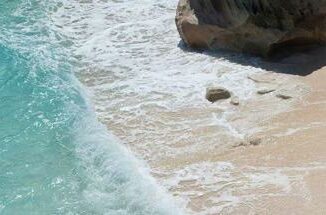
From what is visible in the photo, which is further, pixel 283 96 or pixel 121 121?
pixel 121 121

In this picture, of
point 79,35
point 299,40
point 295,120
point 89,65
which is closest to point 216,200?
point 295,120

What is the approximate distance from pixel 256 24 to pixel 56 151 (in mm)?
3818

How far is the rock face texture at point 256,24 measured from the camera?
9.89m

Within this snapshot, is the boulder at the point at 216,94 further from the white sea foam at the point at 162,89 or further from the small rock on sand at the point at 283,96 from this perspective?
the small rock on sand at the point at 283,96

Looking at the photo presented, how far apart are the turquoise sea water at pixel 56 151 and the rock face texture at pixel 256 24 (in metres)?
2.36

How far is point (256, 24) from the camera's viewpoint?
10.1 m

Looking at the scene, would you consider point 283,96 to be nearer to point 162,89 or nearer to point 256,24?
point 256,24

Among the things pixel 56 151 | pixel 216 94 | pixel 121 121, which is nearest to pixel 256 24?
pixel 216 94

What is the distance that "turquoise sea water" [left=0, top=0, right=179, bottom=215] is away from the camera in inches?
293

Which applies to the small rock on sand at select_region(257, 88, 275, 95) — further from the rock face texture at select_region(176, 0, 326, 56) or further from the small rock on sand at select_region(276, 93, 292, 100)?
the rock face texture at select_region(176, 0, 326, 56)

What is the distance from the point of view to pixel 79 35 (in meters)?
12.8

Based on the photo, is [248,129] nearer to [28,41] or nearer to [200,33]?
[200,33]

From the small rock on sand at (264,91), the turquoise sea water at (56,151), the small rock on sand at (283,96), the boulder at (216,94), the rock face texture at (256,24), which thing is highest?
the rock face texture at (256,24)

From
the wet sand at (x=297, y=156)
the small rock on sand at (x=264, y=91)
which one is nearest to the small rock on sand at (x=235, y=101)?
the small rock on sand at (x=264, y=91)
